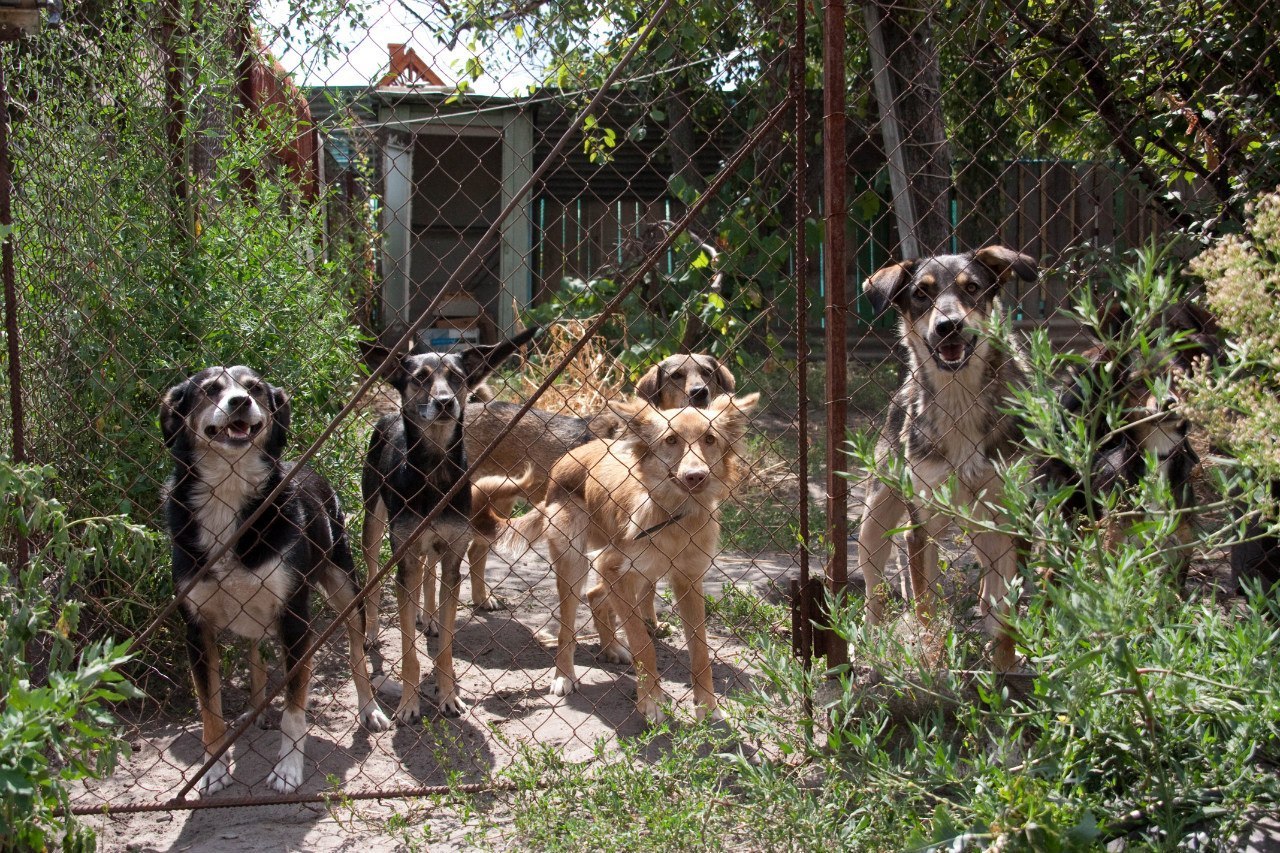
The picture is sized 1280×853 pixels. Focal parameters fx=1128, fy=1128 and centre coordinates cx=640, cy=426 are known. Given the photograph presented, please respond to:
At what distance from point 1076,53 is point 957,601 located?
8.16 ft

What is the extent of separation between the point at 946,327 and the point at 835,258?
112 cm

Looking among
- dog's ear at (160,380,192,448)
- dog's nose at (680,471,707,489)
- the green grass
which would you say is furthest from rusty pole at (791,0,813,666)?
dog's ear at (160,380,192,448)

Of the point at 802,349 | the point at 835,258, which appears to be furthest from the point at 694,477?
the point at 835,258

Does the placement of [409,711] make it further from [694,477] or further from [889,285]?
[889,285]

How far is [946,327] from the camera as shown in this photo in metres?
4.30

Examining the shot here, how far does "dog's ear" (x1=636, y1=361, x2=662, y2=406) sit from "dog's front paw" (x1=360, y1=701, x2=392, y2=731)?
2.84 m

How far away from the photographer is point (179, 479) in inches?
160

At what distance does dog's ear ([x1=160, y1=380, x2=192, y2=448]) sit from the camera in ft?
13.1

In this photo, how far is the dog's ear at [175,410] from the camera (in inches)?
157

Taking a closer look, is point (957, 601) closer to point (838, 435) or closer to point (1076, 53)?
point (838, 435)

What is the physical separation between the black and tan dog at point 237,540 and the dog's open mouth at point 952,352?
243 cm

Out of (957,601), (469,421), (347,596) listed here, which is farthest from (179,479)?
(957,601)

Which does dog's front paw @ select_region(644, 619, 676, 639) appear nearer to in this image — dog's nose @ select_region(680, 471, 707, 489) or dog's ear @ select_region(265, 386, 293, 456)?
dog's nose @ select_region(680, 471, 707, 489)

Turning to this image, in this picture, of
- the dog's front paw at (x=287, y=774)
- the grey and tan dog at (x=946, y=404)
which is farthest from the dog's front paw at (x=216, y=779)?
the grey and tan dog at (x=946, y=404)
